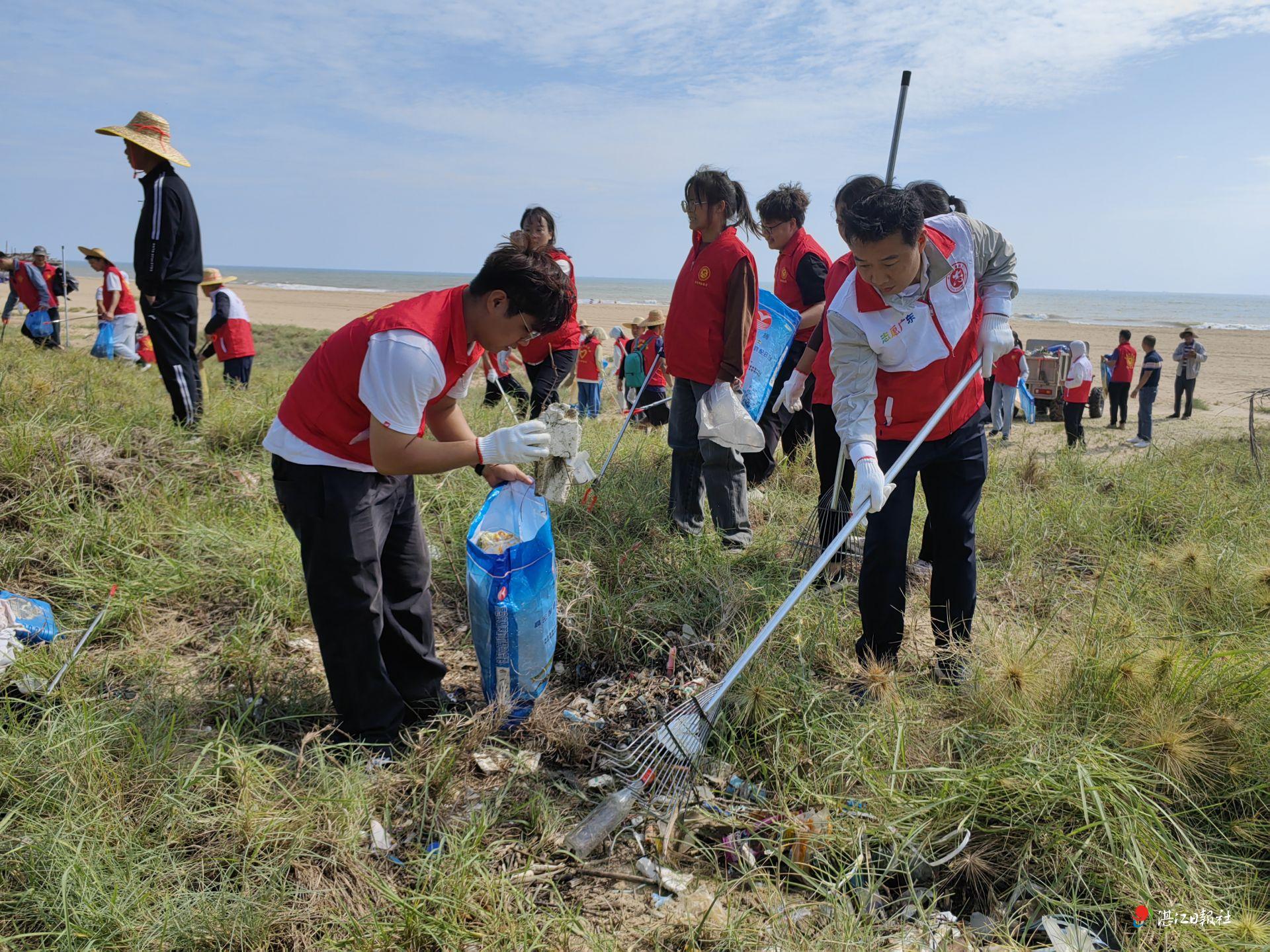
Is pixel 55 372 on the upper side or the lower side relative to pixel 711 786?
upper

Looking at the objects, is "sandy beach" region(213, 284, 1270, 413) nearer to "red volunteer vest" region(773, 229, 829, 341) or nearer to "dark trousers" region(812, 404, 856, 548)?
"red volunteer vest" region(773, 229, 829, 341)

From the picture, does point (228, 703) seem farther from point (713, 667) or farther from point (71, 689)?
point (713, 667)

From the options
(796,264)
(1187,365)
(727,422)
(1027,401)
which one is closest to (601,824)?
(727,422)

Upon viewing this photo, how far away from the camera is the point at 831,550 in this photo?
2393mm

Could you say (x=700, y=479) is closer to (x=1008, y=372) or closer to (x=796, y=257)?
(x=796, y=257)

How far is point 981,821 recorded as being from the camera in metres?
1.97

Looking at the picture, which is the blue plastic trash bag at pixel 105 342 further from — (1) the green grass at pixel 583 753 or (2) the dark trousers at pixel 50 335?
(1) the green grass at pixel 583 753

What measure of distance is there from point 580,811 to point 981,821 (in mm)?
1058

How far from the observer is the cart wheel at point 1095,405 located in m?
11.9

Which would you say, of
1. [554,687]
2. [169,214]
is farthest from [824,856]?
[169,214]

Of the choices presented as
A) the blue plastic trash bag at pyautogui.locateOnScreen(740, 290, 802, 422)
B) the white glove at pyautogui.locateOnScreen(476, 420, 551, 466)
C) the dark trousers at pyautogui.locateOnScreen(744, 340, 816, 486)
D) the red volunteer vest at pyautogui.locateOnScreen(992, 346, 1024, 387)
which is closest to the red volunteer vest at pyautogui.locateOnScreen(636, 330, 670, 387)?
the dark trousers at pyautogui.locateOnScreen(744, 340, 816, 486)

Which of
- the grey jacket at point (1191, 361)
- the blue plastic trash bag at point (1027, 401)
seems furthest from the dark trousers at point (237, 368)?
the grey jacket at point (1191, 361)

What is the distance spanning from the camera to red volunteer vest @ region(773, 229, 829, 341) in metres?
4.45

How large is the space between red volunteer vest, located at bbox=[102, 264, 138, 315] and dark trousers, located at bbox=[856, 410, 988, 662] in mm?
8739
